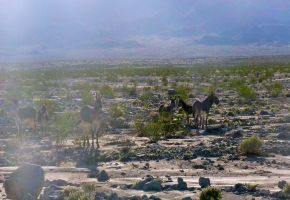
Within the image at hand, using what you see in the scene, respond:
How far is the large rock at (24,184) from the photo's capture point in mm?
12281

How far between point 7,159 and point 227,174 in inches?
258

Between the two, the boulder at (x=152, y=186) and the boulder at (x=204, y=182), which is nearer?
the boulder at (x=152, y=186)

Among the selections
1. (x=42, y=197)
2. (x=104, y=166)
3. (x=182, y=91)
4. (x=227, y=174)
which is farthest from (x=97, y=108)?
(x=182, y=91)

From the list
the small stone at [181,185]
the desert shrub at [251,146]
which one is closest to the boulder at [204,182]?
the small stone at [181,185]

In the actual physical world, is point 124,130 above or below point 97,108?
below

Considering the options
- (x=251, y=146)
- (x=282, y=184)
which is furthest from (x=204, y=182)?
(x=251, y=146)

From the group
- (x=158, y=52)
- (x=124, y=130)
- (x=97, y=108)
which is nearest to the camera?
(x=97, y=108)

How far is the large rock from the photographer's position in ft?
40.3

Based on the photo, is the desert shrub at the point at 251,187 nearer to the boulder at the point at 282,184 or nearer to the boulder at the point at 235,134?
the boulder at the point at 282,184

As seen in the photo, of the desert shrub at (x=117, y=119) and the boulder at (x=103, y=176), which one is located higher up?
the boulder at (x=103, y=176)

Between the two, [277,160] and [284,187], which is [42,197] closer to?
[284,187]

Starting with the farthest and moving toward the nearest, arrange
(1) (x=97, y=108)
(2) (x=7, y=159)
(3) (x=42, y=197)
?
(1) (x=97, y=108) → (2) (x=7, y=159) → (3) (x=42, y=197)

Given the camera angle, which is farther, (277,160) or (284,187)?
(277,160)

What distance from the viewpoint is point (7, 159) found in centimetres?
1777
